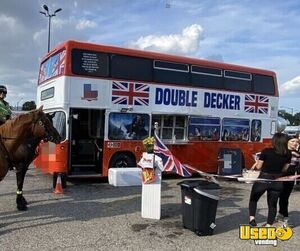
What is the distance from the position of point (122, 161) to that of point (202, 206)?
6.64 meters

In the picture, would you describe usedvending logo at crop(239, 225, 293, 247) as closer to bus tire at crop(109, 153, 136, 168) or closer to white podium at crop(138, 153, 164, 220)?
white podium at crop(138, 153, 164, 220)

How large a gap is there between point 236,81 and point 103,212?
8960 mm

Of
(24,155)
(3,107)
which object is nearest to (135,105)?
(3,107)

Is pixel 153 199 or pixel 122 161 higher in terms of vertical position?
pixel 122 161

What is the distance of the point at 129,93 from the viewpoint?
45.3 feet

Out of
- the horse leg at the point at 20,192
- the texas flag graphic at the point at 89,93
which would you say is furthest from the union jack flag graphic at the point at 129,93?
the horse leg at the point at 20,192

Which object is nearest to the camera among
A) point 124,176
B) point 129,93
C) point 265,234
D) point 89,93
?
point 265,234

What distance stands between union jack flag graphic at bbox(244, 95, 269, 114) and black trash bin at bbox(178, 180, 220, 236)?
9685 millimetres

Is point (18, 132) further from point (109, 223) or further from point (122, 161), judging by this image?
point (122, 161)

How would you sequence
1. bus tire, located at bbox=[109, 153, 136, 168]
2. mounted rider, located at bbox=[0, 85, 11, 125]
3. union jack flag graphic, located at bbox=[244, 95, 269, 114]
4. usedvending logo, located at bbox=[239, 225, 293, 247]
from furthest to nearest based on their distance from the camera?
union jack flag graphic, located at bbox=[244, 95, 269, 114] < bus tire, located at bbox=[109, 153, 136, 168] < mounted rider, located at bbox=[0, 85, 11, 125] < usedvending logo, located at bbox=[239, 225, 293, 247]

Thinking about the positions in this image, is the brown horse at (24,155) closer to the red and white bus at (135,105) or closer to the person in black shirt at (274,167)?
the red and white bus at (135,105)

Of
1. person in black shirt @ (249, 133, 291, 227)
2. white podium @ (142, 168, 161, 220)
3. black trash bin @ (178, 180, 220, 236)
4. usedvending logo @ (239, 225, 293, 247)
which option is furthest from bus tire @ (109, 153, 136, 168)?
usedvending logo @ (239, 225, 293, 247)

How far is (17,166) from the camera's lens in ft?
30.4

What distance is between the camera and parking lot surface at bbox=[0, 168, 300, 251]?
22.8 ft
